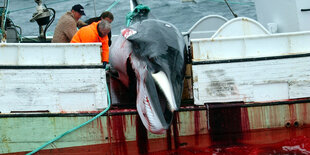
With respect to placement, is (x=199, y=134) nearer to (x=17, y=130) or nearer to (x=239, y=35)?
(x=239, y=35)

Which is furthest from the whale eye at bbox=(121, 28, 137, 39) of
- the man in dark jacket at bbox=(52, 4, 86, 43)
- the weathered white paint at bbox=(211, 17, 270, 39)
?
the man in dark jacket at bbox=(52, 4, 86, 43)

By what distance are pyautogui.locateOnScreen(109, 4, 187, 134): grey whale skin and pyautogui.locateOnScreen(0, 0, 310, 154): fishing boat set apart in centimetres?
40

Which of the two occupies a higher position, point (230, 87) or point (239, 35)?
point (239, 35)

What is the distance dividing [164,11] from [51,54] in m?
13.5

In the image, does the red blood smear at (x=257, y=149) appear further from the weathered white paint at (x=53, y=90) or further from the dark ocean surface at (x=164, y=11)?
the dark ocean surface at (x=164, y=11)

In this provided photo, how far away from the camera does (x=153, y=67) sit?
493cm

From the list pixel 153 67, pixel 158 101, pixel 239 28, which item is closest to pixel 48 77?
pixel 153 67

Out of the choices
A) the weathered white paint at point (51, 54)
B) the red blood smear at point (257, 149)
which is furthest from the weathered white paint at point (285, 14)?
the weathered white paint at point (51, 54)

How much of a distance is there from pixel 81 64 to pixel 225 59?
2015 millimetres

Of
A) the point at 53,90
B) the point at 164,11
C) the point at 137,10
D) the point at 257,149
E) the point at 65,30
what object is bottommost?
the point at 257,149

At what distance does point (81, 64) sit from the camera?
5684mm

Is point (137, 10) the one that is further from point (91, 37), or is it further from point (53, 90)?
point (53, 90)

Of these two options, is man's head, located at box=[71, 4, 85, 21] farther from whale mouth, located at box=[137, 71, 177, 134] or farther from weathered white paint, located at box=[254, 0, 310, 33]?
weathered white paint, located at box=[254, 0, 310, 33]

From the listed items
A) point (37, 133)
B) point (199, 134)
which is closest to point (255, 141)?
point (199, 134)
